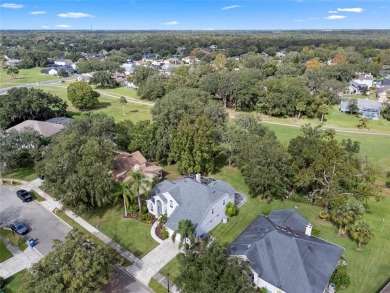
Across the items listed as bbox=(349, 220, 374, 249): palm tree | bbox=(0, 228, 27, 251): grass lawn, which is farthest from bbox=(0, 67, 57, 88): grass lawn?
bbox=(349, 220, 374, 249): palm tree

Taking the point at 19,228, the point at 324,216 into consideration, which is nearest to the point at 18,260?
the point at 19,228

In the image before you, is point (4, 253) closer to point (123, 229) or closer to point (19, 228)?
point (19, 228)

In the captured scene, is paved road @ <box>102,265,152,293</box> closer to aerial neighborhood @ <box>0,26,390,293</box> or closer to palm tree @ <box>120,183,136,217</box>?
aerial neighborhood @ <box>0,26,390,293</box>

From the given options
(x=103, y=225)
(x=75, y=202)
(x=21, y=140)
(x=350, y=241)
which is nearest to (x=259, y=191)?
(x=350, y=241)

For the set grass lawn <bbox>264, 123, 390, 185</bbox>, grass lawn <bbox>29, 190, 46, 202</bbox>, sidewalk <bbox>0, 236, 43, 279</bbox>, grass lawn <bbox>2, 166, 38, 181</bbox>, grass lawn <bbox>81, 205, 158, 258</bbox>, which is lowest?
grass lawn <bbox>264, 123, 390, 185</bbox>

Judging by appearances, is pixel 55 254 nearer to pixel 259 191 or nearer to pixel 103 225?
pixel 103 225

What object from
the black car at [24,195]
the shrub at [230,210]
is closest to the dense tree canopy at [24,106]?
the black car at [24,195]
